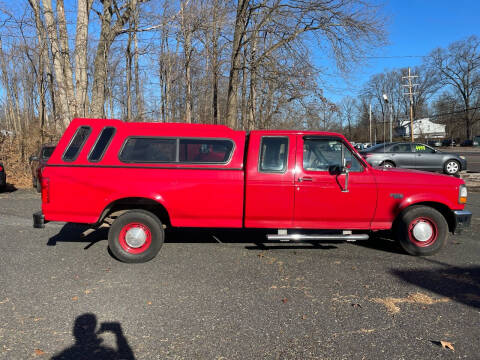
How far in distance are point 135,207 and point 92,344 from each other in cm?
247

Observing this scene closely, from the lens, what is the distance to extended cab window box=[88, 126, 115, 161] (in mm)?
4938

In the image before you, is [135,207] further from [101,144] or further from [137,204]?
[101,144]

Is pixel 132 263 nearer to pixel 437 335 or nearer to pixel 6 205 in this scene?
pixel 437 335

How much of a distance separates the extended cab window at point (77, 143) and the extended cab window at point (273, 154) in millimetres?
2551

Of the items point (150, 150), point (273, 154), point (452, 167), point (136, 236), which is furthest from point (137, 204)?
point (452, 167)

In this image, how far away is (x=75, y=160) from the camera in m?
4.89

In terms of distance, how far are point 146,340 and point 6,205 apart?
8669 mm

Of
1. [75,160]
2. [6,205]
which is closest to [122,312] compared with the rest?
[75,160]

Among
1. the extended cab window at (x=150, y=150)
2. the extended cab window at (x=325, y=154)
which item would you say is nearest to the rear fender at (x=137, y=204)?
the extended cab window at (x=150, y=150)

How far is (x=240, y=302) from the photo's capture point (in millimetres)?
3744

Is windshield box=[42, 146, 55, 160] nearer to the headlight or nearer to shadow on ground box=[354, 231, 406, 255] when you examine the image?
shadow on ground box=[354, 231, 406, 255]

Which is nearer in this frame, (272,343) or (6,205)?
(272,343)

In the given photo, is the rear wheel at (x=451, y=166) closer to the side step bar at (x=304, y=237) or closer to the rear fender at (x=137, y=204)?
the side step bar at (x=304, y=237)

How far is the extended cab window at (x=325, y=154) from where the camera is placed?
507 centimetres
